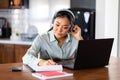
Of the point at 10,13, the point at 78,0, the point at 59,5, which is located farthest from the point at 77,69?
the point at 10,13

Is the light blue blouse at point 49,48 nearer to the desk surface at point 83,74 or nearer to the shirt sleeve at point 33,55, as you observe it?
the shirt sleeve at point 33,55

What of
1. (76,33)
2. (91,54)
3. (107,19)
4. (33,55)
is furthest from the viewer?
(107,19)

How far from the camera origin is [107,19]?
3.71m

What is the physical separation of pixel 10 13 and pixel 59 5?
1069 millimetres

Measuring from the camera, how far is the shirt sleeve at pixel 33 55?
6.53 ft

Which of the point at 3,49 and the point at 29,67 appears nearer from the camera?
the point at 29,67

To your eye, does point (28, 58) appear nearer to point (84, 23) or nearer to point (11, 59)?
point (84, 23)

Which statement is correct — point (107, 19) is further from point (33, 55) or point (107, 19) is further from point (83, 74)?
point (83, 74)

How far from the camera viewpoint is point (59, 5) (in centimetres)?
447

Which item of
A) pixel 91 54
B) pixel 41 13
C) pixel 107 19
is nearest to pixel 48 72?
pixel 91 54

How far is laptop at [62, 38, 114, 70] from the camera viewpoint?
1.83 metres

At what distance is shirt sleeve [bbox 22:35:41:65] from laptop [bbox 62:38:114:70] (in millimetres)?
234

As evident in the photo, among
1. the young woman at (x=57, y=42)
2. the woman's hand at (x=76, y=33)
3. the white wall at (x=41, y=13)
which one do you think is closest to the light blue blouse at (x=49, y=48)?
the young woman at (x=57, y=42)

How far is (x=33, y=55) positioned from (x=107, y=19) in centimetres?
188
